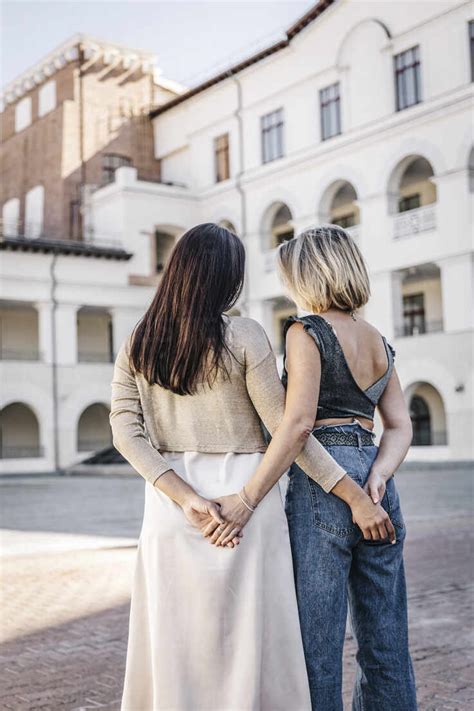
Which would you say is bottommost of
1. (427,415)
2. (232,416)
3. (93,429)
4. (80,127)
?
(93,429)

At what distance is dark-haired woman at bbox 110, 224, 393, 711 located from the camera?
2.65m

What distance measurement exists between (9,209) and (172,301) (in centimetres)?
4404

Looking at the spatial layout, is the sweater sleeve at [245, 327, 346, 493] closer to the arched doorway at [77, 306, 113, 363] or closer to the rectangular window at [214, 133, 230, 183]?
the rectangular window at [214, 133, 230, 183]

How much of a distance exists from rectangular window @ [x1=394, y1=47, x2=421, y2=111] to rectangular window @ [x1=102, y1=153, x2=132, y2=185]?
15.0 meters

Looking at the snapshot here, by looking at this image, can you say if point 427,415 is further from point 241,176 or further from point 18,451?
point 18,451

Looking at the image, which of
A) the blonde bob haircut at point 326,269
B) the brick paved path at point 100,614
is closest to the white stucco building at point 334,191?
the brick paved path at point 100,614

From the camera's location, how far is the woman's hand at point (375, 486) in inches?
110

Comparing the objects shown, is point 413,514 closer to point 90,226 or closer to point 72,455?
point 72,455

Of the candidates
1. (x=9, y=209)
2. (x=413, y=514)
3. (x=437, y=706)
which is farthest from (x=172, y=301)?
(x=9, y=209)

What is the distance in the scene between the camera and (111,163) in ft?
134

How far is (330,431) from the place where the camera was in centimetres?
284

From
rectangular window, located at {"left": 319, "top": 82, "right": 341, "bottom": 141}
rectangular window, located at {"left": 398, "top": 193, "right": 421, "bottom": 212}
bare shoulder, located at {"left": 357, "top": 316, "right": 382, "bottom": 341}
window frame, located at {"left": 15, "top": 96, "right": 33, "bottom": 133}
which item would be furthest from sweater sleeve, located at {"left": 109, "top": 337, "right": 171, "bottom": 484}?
window frame, located at {"left": 15, "top": 96, "right": 33, "bottom": 133}

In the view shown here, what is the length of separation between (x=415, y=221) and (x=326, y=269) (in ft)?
89.5

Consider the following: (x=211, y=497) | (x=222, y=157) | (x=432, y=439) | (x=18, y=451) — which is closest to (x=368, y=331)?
(x=211, y=497)
